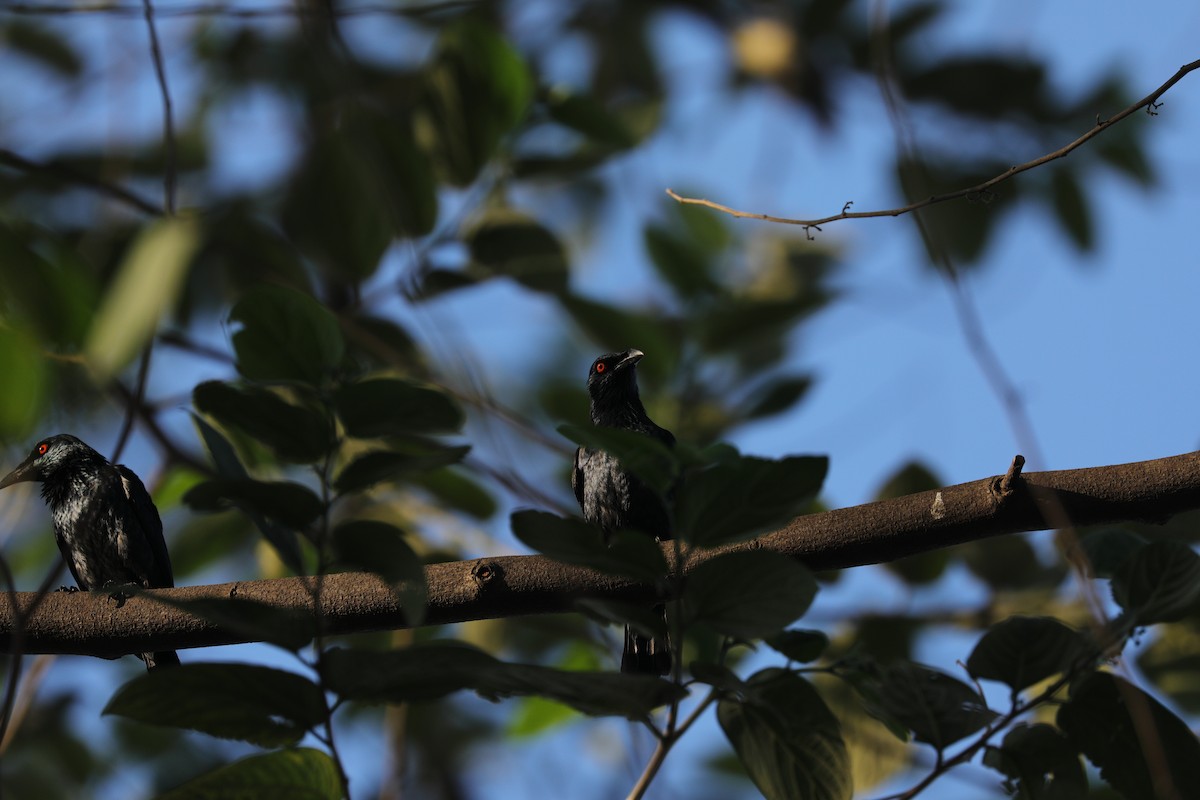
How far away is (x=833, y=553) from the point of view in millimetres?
2545

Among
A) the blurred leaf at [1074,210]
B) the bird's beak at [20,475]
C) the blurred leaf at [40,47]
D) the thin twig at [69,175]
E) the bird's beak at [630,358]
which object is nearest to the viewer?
the thin twig at [69,175]

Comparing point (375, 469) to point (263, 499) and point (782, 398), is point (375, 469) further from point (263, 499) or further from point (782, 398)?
point (782, 398)

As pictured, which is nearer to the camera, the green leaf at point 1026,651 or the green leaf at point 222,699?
the green leaf at point 222,699

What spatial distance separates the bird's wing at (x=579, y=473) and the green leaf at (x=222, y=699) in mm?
2902

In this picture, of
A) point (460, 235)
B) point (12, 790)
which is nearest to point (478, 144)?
point (460, 235)

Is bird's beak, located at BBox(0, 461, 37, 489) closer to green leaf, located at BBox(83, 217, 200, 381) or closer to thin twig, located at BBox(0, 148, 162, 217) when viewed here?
thin twig, located at BBox(0, 148, 162, 217)

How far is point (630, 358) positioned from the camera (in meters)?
4.79

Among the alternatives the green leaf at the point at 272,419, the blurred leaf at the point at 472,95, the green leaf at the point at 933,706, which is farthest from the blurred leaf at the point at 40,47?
the green leaf at the point at 933,706

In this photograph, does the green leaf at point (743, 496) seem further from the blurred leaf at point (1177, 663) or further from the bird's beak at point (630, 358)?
the bird's beak at point (630, 358)

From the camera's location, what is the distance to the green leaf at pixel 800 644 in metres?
2.14

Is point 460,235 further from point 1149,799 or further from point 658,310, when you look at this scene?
point 1149,799

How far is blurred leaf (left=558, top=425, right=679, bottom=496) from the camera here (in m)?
1.74

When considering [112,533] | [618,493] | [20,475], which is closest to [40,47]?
[20,475]

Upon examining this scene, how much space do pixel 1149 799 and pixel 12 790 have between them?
5421 millimetres
